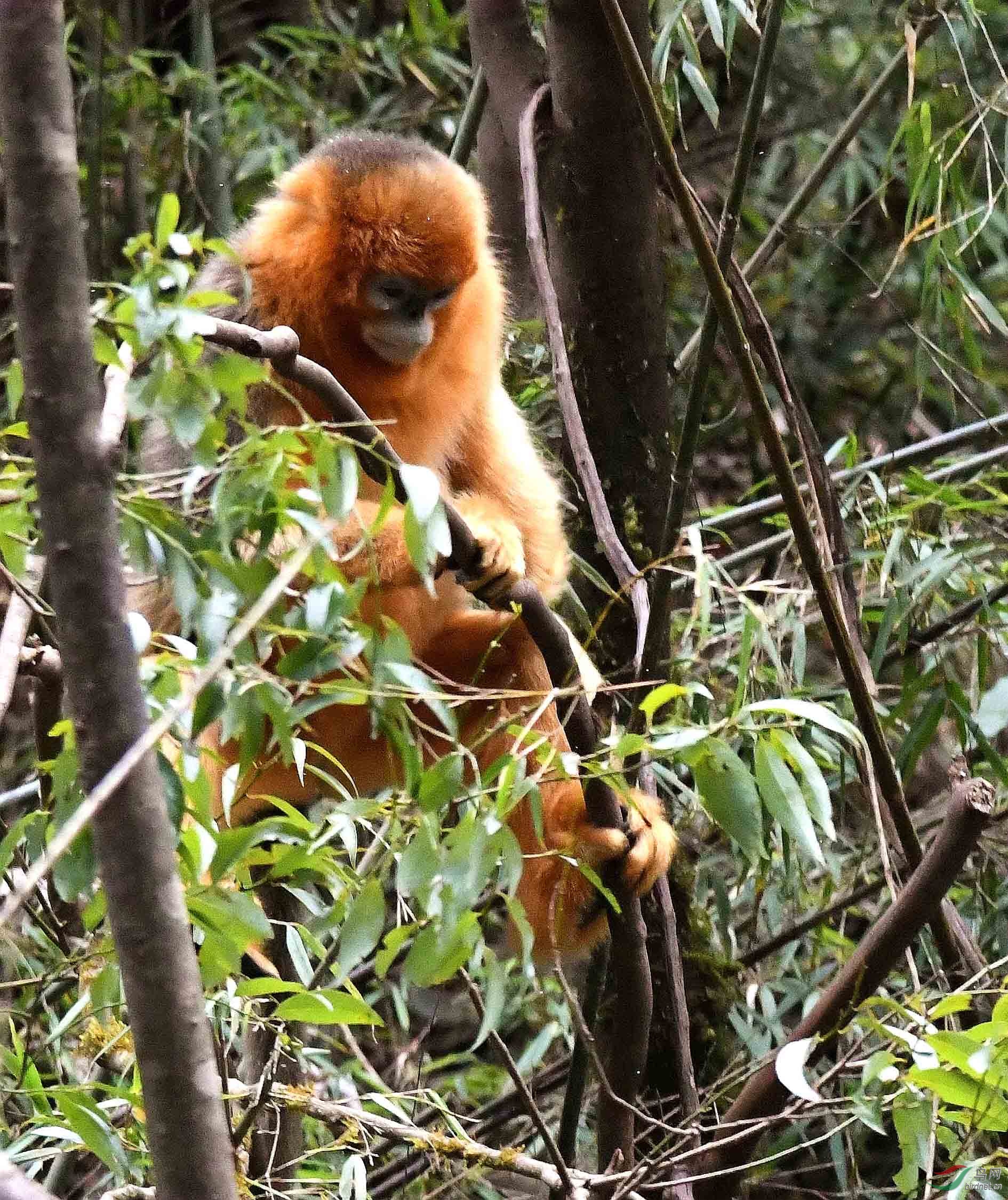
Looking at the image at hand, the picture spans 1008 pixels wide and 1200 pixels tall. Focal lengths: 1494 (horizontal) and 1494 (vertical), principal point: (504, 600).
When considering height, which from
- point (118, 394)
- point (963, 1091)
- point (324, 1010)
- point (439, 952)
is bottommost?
point (963, 1091)

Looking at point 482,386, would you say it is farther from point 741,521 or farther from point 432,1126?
point 432,1126

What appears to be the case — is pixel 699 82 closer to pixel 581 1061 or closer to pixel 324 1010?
pixel 581 1061

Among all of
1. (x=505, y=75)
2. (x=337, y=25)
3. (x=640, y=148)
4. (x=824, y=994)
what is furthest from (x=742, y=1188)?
(x=337, y=25)

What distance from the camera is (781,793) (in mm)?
1564

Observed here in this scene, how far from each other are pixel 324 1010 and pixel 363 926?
0.65 ft

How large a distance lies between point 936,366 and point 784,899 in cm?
107

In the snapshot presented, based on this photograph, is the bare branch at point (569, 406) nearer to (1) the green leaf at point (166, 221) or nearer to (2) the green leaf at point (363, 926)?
(2) the green leaf at point (363, 926)

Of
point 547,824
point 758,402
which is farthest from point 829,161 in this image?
point 547,824

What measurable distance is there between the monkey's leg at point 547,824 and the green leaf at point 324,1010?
618 millimetres

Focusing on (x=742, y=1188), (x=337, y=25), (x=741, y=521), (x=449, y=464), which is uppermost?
(x=337, y=25)

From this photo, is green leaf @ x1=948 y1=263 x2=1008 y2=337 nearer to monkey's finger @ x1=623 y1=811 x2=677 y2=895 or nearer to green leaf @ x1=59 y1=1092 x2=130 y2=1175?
monkey's finger @ x1=623 y1=811 x2=677 y2=895

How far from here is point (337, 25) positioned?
5.12 metres

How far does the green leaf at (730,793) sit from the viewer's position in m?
1.52

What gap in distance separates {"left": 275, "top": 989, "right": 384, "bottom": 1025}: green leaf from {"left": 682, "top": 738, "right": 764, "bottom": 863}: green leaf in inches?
16.0
